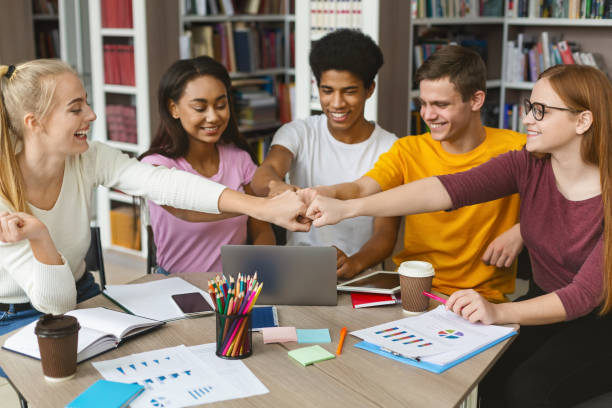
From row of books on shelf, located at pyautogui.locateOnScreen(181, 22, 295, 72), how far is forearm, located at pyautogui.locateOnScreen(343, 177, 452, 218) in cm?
268

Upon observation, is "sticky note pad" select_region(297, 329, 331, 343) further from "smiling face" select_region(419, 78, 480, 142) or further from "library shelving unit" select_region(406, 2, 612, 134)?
"library shelving unit" select_region(406, 2, 612, 134)

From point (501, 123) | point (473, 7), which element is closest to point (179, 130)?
point (473, 7)

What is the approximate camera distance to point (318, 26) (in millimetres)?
3527

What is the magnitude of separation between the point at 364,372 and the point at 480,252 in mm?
1009

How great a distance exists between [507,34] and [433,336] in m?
3.66

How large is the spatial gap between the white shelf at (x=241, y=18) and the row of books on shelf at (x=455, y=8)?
1.57m

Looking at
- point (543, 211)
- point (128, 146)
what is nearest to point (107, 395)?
point (543, 211)

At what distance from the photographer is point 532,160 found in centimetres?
193

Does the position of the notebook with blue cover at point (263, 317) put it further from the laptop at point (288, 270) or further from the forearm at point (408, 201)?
the forearm at point (408, 201)

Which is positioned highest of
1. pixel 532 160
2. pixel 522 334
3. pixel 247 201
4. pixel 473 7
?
pixel 473 7

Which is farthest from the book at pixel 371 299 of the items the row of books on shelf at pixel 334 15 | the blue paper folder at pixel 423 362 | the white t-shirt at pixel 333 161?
the row of books on shelf at pixel 334 15

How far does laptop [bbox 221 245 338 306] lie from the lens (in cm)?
164

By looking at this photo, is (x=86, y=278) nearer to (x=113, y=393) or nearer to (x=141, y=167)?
(x=141, y=167)

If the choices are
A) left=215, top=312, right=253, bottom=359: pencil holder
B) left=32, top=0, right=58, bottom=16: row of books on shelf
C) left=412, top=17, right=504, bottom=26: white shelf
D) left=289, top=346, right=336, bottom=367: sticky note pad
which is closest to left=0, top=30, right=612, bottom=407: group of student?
left=289, top=346, right=336, bottom=367: sticky note pad
